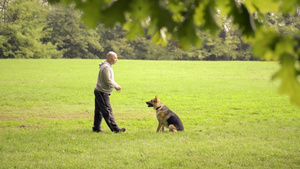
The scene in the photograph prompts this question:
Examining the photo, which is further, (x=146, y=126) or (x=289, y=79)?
(x=146, y=126)

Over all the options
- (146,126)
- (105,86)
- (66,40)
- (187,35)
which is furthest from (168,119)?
(66,40)

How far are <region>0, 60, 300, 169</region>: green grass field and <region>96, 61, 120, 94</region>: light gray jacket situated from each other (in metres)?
1.12

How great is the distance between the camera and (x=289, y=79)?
122cm

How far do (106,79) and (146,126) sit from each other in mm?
2745

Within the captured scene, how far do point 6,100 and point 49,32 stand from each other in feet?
104

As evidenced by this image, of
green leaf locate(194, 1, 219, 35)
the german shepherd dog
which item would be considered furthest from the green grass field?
green leaf locate(194, 1, 219, 35)

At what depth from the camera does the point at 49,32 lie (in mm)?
45875

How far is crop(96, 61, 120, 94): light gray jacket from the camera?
7.85m

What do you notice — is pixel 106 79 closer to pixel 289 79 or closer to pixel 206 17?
pixel 206 17

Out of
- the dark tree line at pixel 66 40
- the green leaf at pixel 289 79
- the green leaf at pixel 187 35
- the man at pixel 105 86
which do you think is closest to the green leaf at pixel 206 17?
the green leaf at pixel 187 35

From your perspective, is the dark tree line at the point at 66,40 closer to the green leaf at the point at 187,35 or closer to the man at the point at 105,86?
the man at the point at 105,86

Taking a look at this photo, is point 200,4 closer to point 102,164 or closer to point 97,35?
point 102,164

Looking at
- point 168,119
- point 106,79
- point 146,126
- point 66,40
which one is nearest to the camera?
point 106,79

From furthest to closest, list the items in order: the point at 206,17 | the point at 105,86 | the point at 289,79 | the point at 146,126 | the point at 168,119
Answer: the point at 146,126 → the point at 168,119 → the point at 105,86 → the point at 206,17 → the point at 289,79
